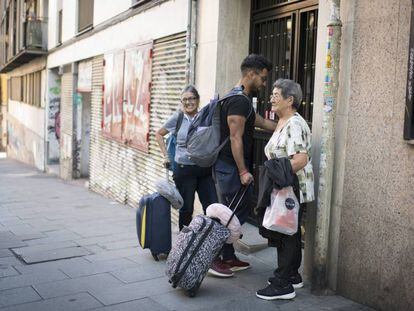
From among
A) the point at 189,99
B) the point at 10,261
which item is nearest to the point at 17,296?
the point at 10,261

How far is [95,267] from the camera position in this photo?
18.0 ft

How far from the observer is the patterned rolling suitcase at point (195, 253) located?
4367 millimetres

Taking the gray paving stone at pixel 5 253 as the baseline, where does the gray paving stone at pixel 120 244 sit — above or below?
above

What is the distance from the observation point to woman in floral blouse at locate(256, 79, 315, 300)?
426cm

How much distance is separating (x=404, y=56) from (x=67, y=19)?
533 inches

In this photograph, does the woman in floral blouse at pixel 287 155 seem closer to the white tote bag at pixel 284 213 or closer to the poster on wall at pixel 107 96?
the white tote bag at pixel 284 213

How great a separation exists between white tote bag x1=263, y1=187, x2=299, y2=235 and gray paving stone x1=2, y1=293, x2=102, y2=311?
1.54 m

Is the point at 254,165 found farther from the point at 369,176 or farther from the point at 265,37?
the point at 369,176

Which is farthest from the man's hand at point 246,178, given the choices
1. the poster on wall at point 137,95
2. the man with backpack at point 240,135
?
the poster on wall at point 137,95

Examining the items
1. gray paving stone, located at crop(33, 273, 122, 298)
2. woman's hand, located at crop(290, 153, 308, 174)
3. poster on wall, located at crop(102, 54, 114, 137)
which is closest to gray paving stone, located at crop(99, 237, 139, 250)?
gray paving stone, located at crop(33, 273, 122, 298)

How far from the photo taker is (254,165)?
6539mm

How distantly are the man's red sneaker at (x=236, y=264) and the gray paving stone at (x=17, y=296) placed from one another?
1701 mm

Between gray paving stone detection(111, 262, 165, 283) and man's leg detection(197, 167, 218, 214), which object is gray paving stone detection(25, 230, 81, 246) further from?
man's leg detection(197, 167, 218, 214)

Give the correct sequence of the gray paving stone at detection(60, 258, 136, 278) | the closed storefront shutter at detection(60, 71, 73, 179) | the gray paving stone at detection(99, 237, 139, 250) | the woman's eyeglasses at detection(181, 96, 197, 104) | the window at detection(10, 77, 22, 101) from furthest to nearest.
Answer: the window at detection(10, 77, 22, 101), the closed storefront shutter at detection(60, 71, 73, 179), the gray paving stone at detection(99, 237, 139, 250), the woman's eyeglasses at detection(181, 96, 197, 104), the gray paving stone at detection(60, 258, 136, 278)
